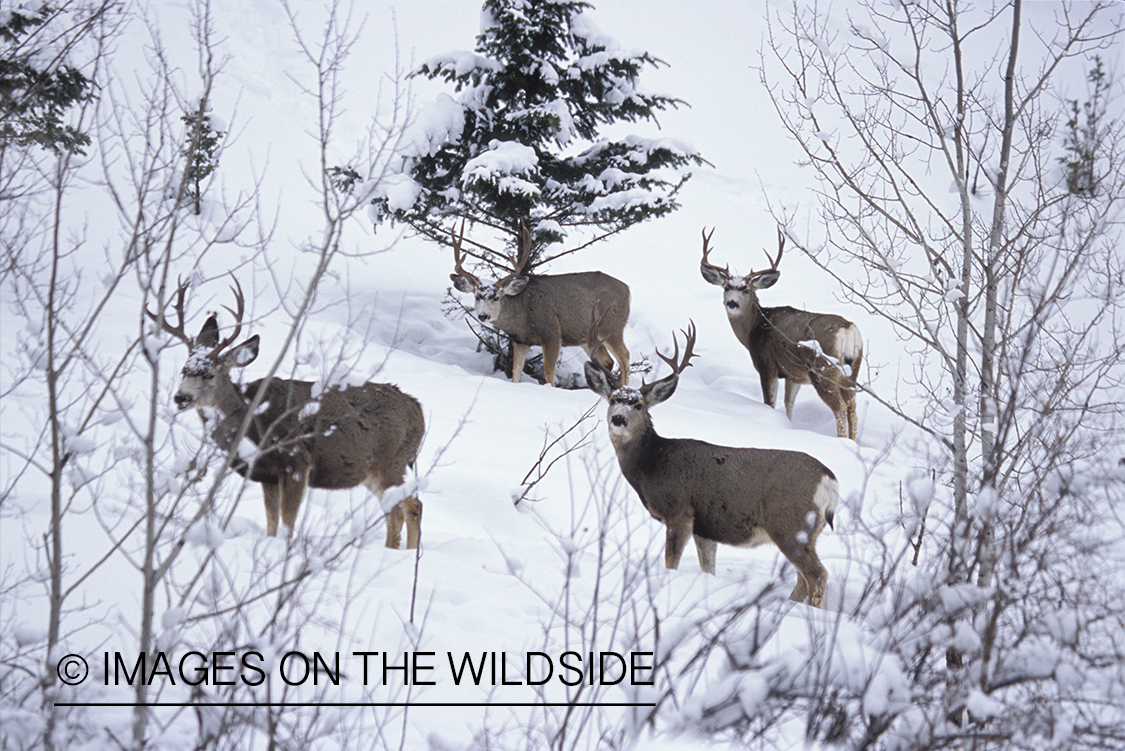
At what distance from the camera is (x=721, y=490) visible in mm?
5180

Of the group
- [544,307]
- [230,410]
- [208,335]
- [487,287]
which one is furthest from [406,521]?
[544,307]

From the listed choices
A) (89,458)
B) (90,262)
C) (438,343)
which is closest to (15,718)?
(89,458)

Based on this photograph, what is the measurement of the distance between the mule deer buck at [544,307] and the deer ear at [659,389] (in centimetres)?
419

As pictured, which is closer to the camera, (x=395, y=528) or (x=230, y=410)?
(x=230, y=410)

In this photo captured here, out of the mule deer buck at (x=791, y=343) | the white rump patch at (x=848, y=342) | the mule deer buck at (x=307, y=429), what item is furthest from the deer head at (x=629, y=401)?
the white rump patch at (x=848, y=342)

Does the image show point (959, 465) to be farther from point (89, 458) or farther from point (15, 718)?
point (89, 458)

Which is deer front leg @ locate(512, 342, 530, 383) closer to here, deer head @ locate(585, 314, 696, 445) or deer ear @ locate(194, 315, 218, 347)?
deer head @ locate(585, 314, 696, 445)

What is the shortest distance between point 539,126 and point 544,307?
211 centimetres

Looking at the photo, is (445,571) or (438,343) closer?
(445,571)

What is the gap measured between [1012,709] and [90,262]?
1326 cm

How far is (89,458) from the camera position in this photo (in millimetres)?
5398

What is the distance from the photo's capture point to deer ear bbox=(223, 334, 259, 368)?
15.2 feet

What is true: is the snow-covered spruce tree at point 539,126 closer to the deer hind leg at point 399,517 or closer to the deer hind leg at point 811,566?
the deer hind leg at point 399,517

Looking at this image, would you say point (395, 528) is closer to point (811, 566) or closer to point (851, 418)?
point (811, 566)
